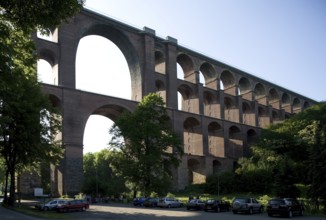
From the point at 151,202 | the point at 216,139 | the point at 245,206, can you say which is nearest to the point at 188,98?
the point at 216,139

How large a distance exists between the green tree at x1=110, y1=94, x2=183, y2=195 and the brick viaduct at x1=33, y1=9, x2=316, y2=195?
8.91 m

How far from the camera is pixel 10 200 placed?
3381cm

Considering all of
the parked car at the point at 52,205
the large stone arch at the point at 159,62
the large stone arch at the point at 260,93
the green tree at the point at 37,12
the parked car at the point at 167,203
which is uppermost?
the large stone arch at the point at 159,62

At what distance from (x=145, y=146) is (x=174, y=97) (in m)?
22.8

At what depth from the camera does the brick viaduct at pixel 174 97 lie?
167 feet

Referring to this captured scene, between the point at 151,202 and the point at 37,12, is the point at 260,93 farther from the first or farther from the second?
the point at 37,12

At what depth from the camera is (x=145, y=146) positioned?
44.8 meters

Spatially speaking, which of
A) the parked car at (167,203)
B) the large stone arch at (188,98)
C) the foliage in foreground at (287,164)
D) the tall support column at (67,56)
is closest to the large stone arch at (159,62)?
the large stone arch at (188,98)

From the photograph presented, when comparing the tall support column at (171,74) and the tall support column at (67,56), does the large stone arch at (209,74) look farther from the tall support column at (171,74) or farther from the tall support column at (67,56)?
the tall support column at (67,56)

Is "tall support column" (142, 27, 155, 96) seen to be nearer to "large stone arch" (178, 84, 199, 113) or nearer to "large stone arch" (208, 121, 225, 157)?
"large stone arch" (178, 84, 199, 113)

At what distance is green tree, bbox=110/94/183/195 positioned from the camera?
4200 centimetres

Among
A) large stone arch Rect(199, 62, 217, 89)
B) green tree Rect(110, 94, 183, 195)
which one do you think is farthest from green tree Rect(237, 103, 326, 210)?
large stone arch Rect(199, 62, 217, 89)

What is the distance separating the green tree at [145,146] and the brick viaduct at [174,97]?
8914mm

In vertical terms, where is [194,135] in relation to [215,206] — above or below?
above
